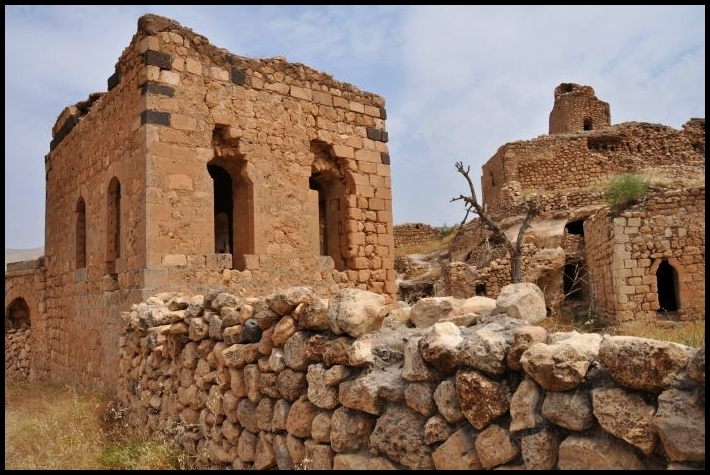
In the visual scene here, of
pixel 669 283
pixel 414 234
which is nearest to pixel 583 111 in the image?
pixel 414 234

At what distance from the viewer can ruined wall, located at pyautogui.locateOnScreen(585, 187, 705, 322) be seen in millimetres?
12711

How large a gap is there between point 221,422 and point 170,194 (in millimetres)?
3417

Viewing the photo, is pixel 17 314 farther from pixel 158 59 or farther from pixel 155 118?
pixel 158 59

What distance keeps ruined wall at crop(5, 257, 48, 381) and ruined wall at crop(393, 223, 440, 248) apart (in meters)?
18.5

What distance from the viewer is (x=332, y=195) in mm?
9164

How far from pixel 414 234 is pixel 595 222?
14.2m

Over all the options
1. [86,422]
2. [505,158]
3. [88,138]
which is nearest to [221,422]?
[86,422]

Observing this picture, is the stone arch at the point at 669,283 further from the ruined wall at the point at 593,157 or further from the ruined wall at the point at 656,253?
the ruined wall at the point at 593,157

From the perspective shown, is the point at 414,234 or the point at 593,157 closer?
the point at 593,157

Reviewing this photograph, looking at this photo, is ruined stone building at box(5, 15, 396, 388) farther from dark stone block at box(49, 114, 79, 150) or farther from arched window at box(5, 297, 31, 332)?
arched window at box(5, 297, 31, 332)

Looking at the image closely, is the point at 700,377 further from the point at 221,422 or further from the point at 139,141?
the point at 139,141

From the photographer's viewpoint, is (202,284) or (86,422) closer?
(86,422)

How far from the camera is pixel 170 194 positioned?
6.94 metres

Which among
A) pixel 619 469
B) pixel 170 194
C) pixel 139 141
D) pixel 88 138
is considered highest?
pixel 88 138
